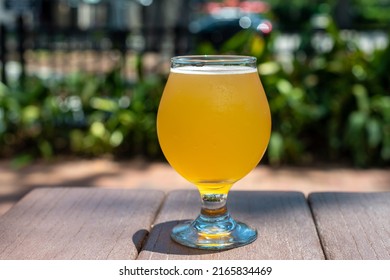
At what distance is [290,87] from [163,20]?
6379 millimetres

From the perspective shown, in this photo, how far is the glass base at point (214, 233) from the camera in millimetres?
1410

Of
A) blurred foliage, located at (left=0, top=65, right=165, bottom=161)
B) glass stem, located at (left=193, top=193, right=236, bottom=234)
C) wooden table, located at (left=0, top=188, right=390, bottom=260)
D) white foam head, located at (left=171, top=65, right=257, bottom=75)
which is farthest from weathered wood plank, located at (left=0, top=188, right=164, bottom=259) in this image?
blurred foliage, located at (left=0, top=65, right=165, bottom=161)

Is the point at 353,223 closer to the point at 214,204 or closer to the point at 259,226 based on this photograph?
the point at 259,226

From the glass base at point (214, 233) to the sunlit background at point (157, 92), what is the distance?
395 centimetres

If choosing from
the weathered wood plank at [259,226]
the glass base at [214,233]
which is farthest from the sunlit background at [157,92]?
the glass base at [214,233]

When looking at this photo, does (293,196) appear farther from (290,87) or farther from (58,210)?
(290,87)

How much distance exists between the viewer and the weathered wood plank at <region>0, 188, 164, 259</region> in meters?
1.39

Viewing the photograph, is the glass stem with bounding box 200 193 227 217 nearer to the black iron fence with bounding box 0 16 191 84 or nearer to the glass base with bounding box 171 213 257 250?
the glass base with bounding box 171 213 257 250

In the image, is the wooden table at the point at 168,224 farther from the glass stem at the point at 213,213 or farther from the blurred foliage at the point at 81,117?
the blurred foliage at the point at 81,117

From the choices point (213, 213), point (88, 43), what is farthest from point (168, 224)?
point (88, 43)

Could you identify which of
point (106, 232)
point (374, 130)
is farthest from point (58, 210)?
point (374, 130)

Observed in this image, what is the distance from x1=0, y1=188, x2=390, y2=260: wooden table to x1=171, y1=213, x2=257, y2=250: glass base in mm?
21

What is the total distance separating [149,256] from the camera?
1357mm

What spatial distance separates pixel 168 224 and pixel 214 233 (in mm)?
159
